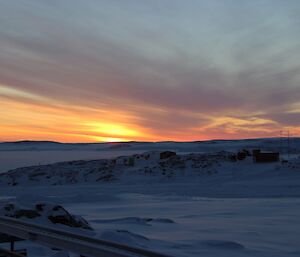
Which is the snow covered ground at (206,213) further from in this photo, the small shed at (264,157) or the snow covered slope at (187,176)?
the small shed at (264,157)

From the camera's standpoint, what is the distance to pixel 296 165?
92.9 feet

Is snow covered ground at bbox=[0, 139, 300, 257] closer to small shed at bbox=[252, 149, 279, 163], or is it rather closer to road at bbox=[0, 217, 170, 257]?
road at bbox=[0, 217, 170, 257]

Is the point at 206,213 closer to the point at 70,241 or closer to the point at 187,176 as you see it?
the point at 70,241

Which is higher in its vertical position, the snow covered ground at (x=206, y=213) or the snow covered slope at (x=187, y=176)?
the snow covered slope at (x=187, y=176)

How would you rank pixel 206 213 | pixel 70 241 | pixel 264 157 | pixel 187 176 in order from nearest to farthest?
1. pixel 70 241
2. pixel 206 213
3. pixel 187 176
4. pixel 264 157

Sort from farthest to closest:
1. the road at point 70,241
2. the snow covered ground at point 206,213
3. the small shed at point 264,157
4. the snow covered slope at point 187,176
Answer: the small shed at point 264,157 → the snow covered slope at point 187,176 → the snow covered ground at point 206,213 → the road at point 70,241

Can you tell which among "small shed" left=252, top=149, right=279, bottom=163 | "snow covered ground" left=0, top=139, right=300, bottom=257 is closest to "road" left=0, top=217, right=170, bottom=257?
"snow covered ground" left=0, top=139, right=300, bottom=257

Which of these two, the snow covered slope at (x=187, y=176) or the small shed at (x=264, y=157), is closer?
the snow covered slope at (x=187, y=176)

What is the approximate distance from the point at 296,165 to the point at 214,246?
21713 millimetres

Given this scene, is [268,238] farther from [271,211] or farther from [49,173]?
[49,173]

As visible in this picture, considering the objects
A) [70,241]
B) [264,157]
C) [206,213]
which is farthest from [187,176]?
[70,241]

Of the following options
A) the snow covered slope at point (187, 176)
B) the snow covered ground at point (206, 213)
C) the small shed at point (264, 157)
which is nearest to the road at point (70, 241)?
the snow covered ground at point (206, 213)

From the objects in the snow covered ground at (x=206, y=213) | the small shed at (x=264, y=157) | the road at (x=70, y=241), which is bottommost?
the snow covered ground at (x=206, y=213)

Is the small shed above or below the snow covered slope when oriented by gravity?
above
